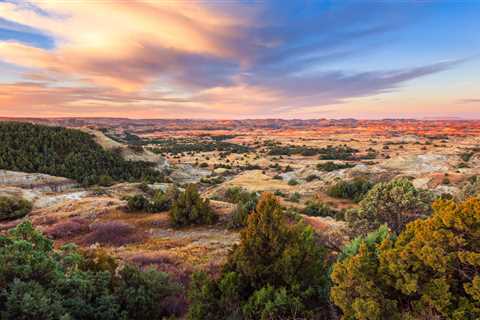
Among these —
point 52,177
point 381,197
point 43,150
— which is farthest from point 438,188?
point 43,150

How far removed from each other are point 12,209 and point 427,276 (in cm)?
2627

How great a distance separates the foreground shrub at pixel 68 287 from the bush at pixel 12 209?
18.1 meters

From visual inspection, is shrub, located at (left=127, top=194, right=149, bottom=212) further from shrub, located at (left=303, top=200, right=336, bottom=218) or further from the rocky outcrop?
the rocky outcrop

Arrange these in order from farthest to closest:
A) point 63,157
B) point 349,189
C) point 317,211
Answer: point 63,157, point 349,189, point 317,211

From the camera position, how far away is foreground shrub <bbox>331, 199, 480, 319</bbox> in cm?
477

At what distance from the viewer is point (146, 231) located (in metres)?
16.6

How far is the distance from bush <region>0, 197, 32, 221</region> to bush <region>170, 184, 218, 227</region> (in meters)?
12.3

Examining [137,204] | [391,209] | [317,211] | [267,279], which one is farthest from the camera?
[317,211]

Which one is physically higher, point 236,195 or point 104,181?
point 236,195

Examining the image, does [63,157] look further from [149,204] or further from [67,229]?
[67,229]

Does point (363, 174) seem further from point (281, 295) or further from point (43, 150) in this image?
point (43, 150)

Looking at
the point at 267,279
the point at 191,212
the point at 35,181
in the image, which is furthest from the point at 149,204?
the point at 35,181

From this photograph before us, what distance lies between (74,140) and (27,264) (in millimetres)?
45795

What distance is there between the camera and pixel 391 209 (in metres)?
12.6
